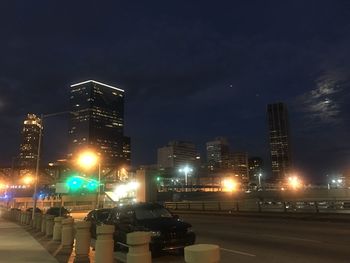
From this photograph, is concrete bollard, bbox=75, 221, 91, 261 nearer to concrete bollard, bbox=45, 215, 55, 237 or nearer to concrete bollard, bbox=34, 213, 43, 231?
concrete bollard, bbox=45, 215, 55, 237

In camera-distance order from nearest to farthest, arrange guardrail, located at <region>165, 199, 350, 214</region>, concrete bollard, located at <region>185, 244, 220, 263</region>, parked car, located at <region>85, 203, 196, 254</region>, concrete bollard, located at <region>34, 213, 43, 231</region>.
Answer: concrete bollard, located at <region>185, 244, 220, 263</region> → parked car, located at <region>85, 203, 196, 254</region> → concrete bollard, located at <region>34, 213, 43, 231</region> → guardrail, located at <region>165, 199, 350, 214</region>

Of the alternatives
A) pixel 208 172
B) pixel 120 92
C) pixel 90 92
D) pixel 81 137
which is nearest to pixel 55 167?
pixel 81 137

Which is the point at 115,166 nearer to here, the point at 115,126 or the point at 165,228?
the point at 115,126

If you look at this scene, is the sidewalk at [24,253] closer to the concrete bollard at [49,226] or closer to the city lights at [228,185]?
the concrete bollard at [49,226]

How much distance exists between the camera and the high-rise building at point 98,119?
93812 mm

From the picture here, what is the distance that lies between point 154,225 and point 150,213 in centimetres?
134

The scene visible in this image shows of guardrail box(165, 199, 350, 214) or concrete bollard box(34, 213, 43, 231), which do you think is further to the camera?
guardrail box(165, 199, 350, 214)

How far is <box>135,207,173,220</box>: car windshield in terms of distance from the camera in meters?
14.5

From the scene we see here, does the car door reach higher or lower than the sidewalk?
higher

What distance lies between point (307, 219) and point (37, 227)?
18.2 meters

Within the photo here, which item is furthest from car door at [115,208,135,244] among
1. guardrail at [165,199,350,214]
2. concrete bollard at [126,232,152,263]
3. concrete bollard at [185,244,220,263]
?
guardrail at [165,199,350,214]

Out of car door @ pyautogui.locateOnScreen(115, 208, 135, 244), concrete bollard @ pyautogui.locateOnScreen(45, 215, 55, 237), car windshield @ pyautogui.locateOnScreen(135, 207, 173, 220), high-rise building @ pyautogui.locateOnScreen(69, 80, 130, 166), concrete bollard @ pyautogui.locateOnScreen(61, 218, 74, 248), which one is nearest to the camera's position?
car door @ pyautogui.locateOnScreen(115, 208, 135, 244)

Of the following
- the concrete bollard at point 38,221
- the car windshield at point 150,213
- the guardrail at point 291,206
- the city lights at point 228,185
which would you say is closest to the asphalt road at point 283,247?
the car windshield at point 150,213

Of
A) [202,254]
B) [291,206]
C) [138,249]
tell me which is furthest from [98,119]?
[202,254]
